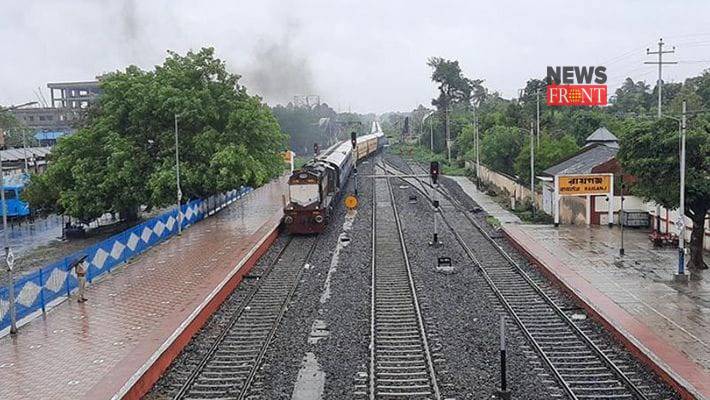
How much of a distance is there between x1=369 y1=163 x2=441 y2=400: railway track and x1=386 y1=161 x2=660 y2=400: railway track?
2198 mm

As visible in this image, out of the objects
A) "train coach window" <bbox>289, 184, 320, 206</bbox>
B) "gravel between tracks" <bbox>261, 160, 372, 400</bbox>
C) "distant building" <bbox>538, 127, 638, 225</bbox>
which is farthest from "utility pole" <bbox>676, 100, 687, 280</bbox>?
"train coach window" <bbox>289, 184, 320, 206</bbox>

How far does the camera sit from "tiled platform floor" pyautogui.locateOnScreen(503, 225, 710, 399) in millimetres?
13609

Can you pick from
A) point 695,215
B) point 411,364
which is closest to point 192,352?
point 411,364

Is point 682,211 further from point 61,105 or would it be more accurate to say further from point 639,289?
point 61,105

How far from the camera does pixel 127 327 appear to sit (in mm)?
16047

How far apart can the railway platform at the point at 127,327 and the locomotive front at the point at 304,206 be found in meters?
2.59

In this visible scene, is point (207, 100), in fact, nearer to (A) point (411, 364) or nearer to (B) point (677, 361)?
(A) point (411, 364)

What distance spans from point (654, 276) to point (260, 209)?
2230 cm

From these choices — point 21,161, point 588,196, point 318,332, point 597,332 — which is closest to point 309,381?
point 318,332

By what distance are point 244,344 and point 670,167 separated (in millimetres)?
12964

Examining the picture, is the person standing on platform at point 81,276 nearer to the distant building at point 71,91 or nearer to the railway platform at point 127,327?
the railway platform at point 127,327

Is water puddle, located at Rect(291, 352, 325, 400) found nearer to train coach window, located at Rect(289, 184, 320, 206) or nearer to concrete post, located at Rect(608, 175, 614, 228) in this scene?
train coach window, located at Rect(289, 184, 320, 206)

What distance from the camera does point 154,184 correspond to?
31172 millimetres

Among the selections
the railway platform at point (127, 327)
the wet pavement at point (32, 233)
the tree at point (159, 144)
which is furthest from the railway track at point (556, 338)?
the wet pavement at point (32, 233)
